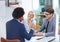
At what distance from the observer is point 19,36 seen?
251cm

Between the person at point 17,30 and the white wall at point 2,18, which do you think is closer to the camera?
the person at point 17,30

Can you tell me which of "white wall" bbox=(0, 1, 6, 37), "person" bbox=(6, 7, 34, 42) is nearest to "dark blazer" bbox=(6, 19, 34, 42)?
"person" bbox=(6, 7, 34, 42)

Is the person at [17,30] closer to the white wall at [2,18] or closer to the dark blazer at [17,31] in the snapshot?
the dark blazer at [17,31]

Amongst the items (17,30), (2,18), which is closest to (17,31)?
(17,30)

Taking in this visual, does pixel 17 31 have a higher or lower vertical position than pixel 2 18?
lower

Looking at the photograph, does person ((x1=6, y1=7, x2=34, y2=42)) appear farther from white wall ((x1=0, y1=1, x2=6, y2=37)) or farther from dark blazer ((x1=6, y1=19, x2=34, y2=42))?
white wall ((x1=0, y1=1, x2=6, y2=37))

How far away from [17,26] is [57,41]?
830mm

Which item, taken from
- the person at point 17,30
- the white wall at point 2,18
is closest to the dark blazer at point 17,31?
the person at point 17,30

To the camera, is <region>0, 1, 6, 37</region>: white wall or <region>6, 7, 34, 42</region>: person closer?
<region>6, 7, 34, 42</region>: person

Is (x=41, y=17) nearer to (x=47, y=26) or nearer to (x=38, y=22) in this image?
(x=38, y=22)

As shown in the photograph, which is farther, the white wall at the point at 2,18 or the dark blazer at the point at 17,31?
the white wall at the point at 2,18

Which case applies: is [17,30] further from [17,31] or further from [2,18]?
[2,18]

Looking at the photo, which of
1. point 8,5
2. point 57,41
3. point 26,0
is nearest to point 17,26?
point 57,41

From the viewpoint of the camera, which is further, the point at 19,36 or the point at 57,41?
the point at 57,41
